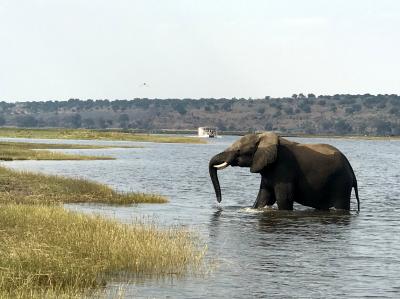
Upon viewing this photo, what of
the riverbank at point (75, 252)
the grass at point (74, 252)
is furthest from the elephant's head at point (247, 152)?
the grass at point (74, 252)

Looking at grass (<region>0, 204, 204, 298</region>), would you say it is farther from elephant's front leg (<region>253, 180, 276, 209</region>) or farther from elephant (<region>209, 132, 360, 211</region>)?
elephant's front leg (<region>253, 180, 276, 209</region>)

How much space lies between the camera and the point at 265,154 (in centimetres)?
3088

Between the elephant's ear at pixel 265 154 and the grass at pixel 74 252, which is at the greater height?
the elephant's ear at pixel 265 154

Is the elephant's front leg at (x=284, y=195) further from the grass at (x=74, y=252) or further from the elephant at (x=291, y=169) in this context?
the grass at (x=74, y=252)

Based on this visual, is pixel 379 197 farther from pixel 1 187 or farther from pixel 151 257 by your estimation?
pixel 151 257

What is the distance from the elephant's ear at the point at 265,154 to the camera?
30797 mm

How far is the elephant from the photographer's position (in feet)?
102

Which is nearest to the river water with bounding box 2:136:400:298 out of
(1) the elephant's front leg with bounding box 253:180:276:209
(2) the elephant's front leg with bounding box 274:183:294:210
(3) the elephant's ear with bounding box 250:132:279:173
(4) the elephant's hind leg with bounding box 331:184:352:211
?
(2) the elephant's front leg with bounding box 274:183:294:210

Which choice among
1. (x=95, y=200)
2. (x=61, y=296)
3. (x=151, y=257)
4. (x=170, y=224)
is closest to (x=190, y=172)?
(x=95, y=200)

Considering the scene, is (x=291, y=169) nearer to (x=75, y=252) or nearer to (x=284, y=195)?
(x=284, y=195)

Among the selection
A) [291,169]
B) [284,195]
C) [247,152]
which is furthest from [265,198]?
[247,152]

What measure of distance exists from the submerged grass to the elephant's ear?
22.4ft

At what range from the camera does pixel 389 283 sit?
19.0m

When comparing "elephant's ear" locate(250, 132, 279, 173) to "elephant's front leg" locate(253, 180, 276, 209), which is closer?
"elephant's ear" locate(250, 132, 279, 173)
